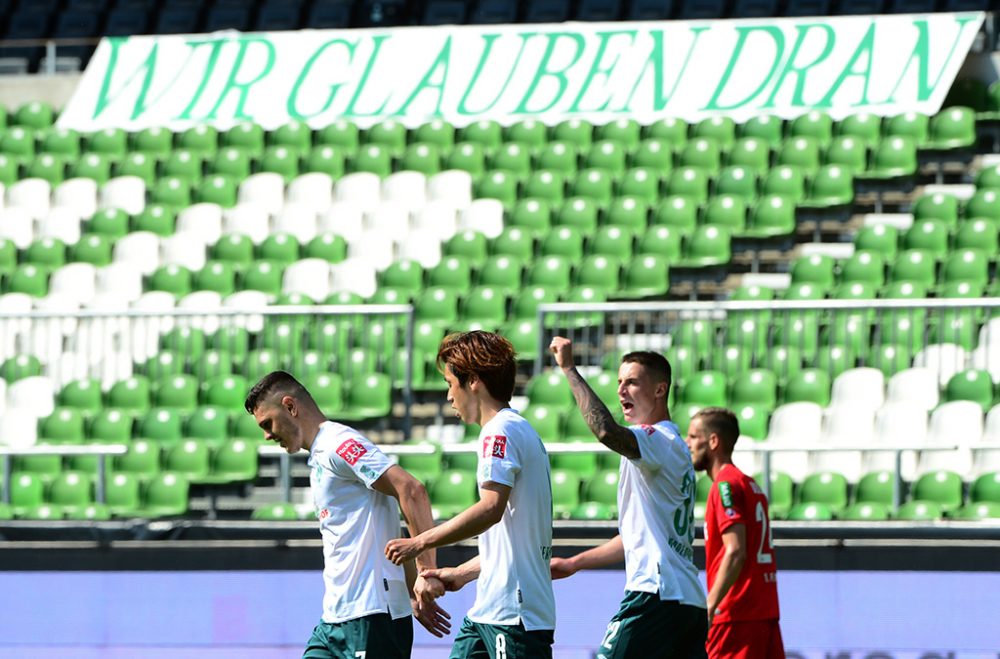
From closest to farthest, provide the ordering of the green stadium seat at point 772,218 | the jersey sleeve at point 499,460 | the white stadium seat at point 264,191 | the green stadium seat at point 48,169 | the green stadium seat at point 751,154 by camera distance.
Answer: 1. the jersey sleeve at point 499,460
2. the green stadium seat at point 772,218
3. the green stadium seat at point 751,154
4. the white stadium seat at point 264,191
5. the green stadium seat at point 48,169

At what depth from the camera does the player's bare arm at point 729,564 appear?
259 inches

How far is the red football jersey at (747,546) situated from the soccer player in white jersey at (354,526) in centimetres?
150

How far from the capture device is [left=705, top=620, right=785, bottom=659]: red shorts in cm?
677

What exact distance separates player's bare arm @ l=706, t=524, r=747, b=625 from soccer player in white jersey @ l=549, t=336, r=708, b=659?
580 millimetres

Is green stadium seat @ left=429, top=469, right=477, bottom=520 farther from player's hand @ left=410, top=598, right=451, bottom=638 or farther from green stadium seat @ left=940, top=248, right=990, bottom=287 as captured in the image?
player's hand @ left=410, top=598, right=451, bottom=638

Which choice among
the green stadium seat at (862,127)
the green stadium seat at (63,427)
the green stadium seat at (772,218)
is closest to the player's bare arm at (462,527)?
the green stadium seat at (63,427)

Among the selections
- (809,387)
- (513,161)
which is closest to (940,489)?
(809,387)

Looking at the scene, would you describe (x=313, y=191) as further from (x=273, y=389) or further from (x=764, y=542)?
(x=273, y=389)

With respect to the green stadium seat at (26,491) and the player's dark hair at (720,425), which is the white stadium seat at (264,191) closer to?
the green stadium seat at (26,491)

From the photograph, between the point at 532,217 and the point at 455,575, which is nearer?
the point at 455,575

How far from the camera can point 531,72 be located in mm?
18281

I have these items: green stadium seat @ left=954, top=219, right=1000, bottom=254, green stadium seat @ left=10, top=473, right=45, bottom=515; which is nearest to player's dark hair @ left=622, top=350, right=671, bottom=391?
green stadium seat @ left=10, top=473, right=45, bottom=515

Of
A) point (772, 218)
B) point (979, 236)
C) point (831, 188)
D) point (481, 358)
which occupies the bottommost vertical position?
point (481, 358)

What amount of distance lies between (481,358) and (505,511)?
0.52m
